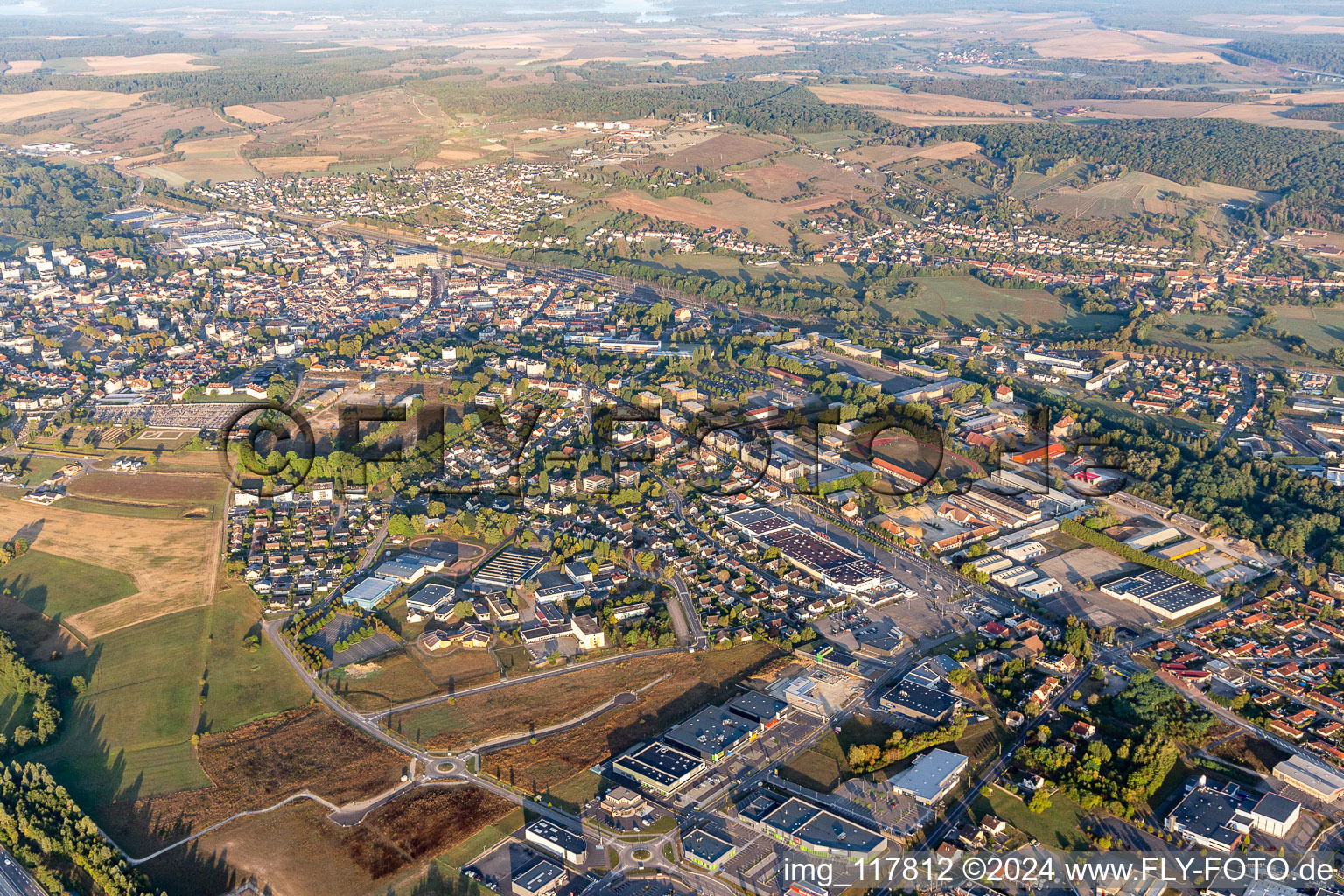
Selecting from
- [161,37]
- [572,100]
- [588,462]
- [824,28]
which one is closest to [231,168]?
[572,100]

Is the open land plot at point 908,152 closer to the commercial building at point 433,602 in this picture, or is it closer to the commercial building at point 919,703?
the commercial building at point 433,602

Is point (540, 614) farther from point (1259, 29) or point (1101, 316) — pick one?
point (1259, 29)

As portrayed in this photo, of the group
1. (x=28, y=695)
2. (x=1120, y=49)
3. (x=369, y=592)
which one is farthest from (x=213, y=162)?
(x=1120, y=49)

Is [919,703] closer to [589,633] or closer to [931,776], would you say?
[931,776]

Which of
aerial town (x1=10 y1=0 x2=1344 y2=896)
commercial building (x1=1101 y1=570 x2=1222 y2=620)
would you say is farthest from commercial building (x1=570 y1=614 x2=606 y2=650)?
commercial building (x1=1101 y1=570 x2=1222 y2=620)

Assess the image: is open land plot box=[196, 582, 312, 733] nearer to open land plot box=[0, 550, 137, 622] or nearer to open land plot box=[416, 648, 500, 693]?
open land plot box=[416, 648, 500, 693]

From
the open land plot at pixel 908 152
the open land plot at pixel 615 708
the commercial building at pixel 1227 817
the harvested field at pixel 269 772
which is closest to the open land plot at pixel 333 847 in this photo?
the harvested field at pixel 269 772

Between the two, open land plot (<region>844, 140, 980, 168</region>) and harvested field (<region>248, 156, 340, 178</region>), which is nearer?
harvested field (<region>248, 156, 340, 178</region>)
